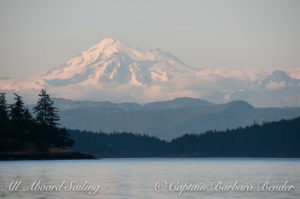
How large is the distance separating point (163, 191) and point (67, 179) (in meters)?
24.1

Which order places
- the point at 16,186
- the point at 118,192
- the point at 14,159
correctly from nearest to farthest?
Result: the point at 118,192
the point at 16,186
the point at 14,159

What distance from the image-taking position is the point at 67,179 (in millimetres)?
104500

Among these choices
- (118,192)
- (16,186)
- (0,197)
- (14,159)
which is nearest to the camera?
(0,197)

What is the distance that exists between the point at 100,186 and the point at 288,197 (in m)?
26.2

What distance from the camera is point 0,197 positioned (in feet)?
245

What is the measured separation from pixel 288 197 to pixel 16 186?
33.9 m

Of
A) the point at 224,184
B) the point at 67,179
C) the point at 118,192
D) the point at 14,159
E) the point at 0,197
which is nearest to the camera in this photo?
the point at 0,197

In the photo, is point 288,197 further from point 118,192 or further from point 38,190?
point 38,190

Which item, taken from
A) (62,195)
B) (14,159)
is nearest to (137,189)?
(62,195)

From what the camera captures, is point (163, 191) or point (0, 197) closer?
point (0, 197)

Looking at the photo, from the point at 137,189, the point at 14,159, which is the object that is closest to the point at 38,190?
the point at 137,189

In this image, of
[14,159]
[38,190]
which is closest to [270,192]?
[38,190]

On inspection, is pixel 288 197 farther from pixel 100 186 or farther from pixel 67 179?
Answer: pixel 67 179

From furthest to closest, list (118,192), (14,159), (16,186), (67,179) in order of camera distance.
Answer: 1. (14,159)
2. (67,179)
3. (16,186)
4. (118,192)
